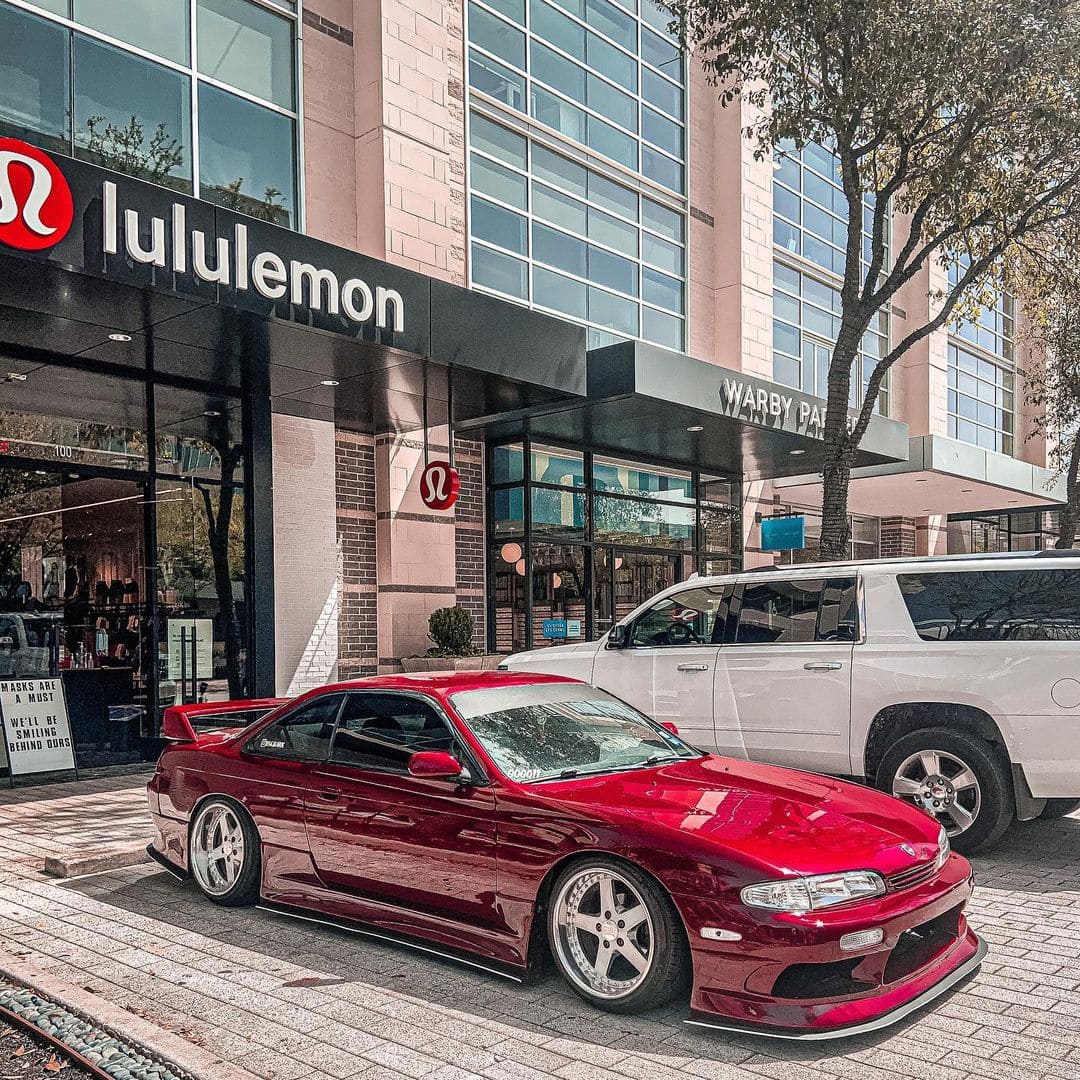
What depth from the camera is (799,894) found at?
13.5 ft

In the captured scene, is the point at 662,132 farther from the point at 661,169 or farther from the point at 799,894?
the point at 799,894

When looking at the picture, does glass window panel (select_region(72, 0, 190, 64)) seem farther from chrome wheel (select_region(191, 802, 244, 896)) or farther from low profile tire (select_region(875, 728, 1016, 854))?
low profile tire (select_region(875, 728, 1016, 854))

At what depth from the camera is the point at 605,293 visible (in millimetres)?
16578

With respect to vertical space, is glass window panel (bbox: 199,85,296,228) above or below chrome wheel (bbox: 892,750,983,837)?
above

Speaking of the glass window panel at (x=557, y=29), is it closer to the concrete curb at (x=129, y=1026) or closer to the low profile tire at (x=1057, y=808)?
the low profile tire at (x=1057, y=808)

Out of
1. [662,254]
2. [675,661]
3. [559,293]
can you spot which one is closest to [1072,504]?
[662,254]

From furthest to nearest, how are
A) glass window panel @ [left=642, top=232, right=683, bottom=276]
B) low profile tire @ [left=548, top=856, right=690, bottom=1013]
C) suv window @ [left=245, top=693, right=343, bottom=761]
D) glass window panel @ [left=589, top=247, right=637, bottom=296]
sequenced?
1. glass window panel @ [left=642, top=232, right=683, bottom=276]
2. glass window panel @ [left=589, top=247, right=637, bottom=296]
3. suv window @ [left=245, top=693, right=343, bottom=761]
4. low profile tire @ [left=548, top=856, right=690, bottom=1013]

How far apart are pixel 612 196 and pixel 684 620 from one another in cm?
1032

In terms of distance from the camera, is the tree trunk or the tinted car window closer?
the tinted car window

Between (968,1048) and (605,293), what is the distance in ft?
45.1

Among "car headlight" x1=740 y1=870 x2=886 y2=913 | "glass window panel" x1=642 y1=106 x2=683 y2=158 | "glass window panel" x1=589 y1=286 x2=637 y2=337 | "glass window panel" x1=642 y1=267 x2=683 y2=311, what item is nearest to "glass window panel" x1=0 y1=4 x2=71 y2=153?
"glass window panel" x1=589 y1=286 x2=637 y2=337

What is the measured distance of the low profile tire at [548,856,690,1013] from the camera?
4.28 m

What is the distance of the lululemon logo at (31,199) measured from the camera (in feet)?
23.5

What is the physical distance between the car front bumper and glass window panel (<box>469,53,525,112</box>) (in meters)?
13.1
